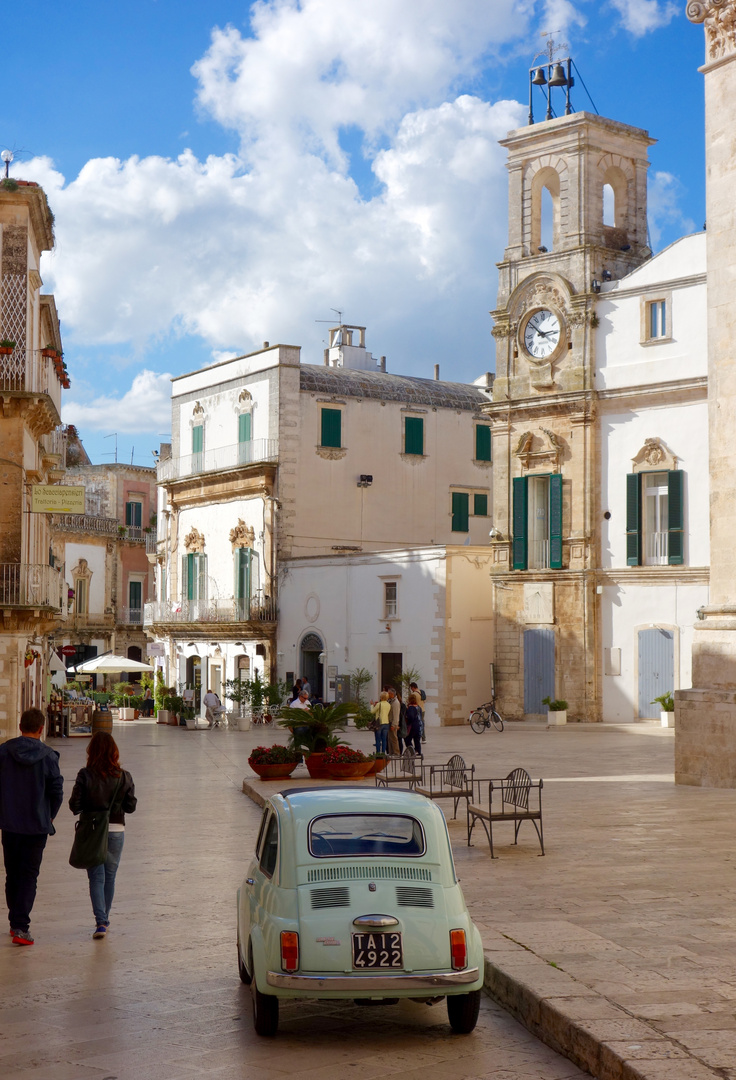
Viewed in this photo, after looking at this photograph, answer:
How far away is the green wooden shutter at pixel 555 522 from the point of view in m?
34.6

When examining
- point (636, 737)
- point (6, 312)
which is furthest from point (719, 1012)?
point (636, 737)

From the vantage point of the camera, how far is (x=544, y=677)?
3494 centimetres

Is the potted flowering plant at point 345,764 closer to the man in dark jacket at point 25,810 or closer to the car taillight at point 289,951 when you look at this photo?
the man in dark jacket at point 25,810

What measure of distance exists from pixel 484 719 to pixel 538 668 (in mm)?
2384

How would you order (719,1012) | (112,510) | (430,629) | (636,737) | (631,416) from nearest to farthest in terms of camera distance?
(719,1012) < (636,737) < (631,416) < (430,629) < (112,510)

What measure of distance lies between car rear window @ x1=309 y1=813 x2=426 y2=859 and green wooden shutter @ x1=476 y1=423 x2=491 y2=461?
3928 centimetres

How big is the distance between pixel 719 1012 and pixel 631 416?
2812 cm

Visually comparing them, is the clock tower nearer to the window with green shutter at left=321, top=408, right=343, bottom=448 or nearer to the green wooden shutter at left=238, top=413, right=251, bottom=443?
the window with green shutter at left=321, top=408, right=343, bottom=448

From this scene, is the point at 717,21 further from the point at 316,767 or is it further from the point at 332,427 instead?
the point at 332,427

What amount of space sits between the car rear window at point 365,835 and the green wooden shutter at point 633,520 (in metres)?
26.8

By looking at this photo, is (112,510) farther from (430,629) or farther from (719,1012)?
(719,1012)

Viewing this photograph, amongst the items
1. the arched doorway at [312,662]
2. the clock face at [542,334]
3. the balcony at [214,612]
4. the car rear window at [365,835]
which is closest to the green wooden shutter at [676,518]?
the clock face at [542,334]

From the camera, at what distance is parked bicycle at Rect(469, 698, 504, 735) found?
33.7 m

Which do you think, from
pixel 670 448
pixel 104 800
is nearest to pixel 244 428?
pixel 670 448
